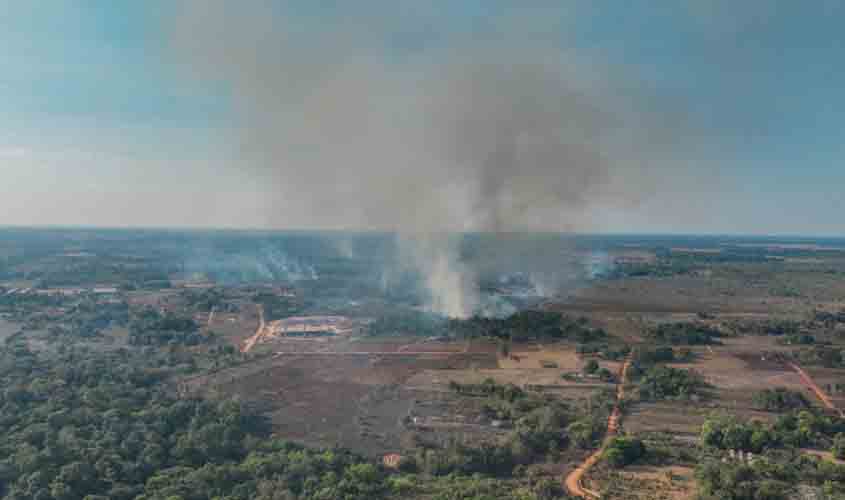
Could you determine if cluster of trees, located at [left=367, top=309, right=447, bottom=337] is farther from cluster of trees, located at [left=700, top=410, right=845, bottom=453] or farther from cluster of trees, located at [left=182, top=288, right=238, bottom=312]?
cluster of trees, located at [left=700, top=410, right=845, bottom=453]

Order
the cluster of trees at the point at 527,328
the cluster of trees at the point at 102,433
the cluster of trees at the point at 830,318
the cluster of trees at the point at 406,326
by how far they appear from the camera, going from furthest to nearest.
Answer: the cluster of trees at the point at 830,318
the cluster of trees at the point at 406,326
the cluster of trees at the point at 527,328
the cluster of trees at the point at 102,433

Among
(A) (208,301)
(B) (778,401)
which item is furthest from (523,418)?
(A) (208,301)

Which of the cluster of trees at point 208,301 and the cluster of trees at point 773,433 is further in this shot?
the cluster of trees at point 208,301

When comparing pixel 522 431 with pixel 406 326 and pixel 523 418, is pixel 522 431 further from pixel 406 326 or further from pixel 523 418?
pixel 406 326

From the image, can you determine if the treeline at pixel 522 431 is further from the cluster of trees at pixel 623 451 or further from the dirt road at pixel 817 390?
the dirt road at pixel 817 390

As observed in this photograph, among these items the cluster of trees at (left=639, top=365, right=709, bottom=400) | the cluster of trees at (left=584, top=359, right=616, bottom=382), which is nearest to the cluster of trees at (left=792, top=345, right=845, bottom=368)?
the cluster of trees at (left=639, top=365, right=709, bottom=400)

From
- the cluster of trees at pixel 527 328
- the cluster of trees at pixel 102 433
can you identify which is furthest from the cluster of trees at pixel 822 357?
the cluster of trees at pixel 102 433
